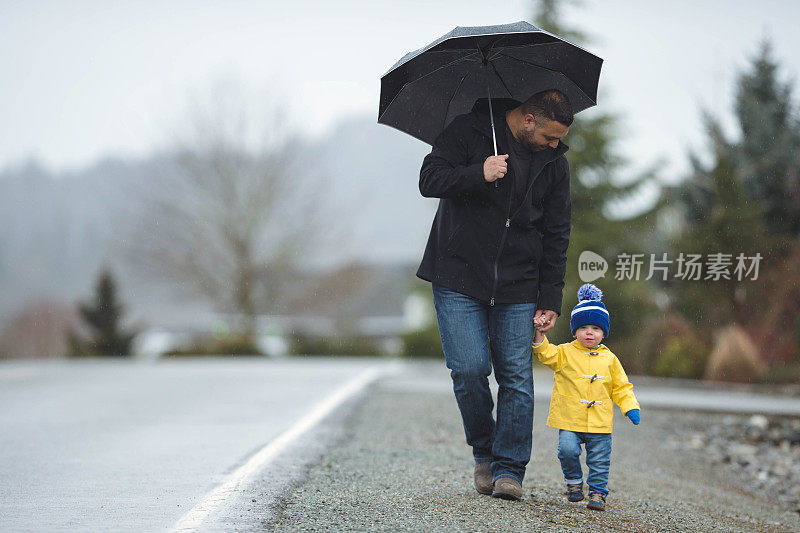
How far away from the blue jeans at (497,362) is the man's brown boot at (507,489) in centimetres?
5

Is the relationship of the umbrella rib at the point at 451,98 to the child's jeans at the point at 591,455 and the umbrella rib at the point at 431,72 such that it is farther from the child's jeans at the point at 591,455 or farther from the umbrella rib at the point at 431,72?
the child's jeans at the point at 591,455

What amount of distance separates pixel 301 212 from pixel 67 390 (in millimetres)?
26962

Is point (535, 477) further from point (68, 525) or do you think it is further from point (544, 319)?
point (68, 525)

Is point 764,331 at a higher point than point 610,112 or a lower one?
lower

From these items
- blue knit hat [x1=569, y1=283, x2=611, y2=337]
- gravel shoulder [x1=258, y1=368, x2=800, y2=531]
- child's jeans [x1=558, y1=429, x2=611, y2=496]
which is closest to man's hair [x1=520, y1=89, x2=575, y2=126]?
blue knit hat [x1=569, y1=283, x2=611, y2=337]

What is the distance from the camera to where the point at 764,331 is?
18.0 m

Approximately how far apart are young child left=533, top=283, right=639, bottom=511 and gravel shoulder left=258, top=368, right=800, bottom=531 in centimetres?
19

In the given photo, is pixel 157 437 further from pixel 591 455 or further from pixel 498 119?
pixel 498 119

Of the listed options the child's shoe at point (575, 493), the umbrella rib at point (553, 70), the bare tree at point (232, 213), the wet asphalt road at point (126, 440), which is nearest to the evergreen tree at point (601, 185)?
the wet asphalt road at point (126, 440)

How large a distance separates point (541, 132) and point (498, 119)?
259mm

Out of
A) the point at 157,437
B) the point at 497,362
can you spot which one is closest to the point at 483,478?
the point at 497,362

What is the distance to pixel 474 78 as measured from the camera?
4.79 meters

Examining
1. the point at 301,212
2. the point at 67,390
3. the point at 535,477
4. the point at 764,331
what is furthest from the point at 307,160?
the point at 535,477

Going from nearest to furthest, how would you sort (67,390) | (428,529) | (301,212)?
(428,529) → (67,390) → (301,212)
